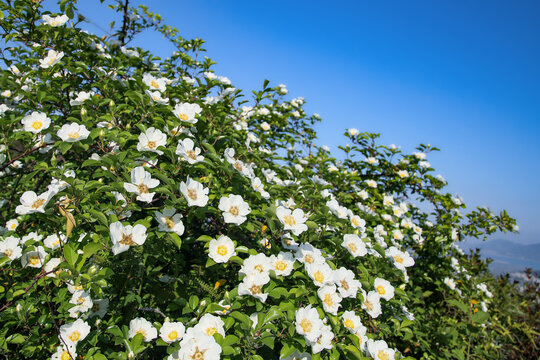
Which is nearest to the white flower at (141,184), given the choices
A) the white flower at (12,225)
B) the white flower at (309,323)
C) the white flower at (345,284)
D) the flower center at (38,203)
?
the flower center at (38,203)

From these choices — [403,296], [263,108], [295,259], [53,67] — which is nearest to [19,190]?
[53,67]

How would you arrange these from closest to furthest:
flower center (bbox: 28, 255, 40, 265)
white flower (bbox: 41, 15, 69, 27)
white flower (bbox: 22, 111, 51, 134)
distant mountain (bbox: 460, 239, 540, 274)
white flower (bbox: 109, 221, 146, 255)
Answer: white flower (bbox: 109, 221, 146, 255), flower center (bbox: 28, 255, 40, 265), white flower (bbox: 22, 111, 51, 134), white flower (bbox: 41, 15, 69, 27), distant mountain (bbox: 460, 239, 540, 274)

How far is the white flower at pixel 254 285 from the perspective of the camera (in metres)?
1.09

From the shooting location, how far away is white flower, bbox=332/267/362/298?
4.30 feet

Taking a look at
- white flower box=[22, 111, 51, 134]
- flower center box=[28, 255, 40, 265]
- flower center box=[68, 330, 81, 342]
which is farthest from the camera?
white flower box=[22, 111, 51, 134]

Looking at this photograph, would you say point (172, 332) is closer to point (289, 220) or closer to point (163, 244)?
point (163, 244)

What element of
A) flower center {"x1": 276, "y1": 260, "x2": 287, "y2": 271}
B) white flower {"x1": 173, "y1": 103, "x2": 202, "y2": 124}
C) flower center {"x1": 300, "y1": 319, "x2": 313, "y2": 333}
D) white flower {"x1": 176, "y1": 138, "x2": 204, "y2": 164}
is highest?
white flower {"x1": 173, "y1": 103, "x2": 202, "y2": 124}

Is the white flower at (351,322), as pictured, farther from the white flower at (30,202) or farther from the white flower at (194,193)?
the white flower at (30,202)

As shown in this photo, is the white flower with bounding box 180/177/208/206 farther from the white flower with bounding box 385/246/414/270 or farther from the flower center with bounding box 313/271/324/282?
the white flower with bounding box 385/246/414/270

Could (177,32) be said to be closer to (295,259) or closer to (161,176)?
(161,176)

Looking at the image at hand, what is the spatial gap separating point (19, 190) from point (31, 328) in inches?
49.7

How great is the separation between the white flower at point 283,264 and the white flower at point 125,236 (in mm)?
516

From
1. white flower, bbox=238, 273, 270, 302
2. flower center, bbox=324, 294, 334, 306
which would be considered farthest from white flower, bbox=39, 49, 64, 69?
flower center, bbox=324, 294, 334, 306

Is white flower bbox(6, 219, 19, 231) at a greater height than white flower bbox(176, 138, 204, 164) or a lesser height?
lesser
